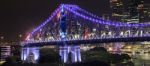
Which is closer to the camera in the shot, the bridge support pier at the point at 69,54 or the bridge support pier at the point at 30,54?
the bridge support pier at the point at 69,54

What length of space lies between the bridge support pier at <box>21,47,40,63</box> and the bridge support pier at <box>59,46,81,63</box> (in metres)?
5.84

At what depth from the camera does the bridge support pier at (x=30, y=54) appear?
63.4 metres

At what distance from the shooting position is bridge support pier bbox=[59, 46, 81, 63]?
188 feet

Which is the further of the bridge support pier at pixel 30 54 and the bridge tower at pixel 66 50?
the bridge support pier at pixel 30 54

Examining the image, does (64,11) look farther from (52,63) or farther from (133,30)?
(133,30)

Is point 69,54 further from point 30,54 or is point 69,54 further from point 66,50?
point 30,54

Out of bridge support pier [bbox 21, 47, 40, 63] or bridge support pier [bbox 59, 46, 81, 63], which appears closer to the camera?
bridge support pier [bbox 59, 46, 81, 63]

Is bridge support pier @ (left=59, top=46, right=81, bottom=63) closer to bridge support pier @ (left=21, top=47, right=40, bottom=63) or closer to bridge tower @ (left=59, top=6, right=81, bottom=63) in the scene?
bridge tower @ (left=59, top=6, right=81, bottom=63)

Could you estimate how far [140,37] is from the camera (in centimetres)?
4769

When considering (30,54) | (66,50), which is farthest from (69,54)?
(30,54)

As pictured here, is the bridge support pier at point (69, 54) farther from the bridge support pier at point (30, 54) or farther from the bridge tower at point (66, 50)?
the bridge support pier at point (30, 54)

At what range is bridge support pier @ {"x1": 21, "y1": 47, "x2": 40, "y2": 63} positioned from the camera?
208ft

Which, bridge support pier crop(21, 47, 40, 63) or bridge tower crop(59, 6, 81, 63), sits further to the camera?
bridge support pier crop(21, 47, 40, 63)

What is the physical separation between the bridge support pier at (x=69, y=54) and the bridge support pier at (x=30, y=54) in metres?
5.84
